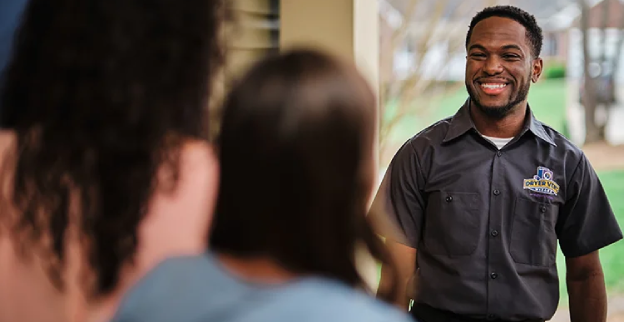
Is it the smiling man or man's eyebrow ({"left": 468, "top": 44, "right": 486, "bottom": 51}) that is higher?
man's eyebrow ({"left": 468, "top": 44, "right": 486, "bottom": 51})

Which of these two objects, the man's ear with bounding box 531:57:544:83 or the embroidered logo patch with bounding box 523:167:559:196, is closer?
the embroidered logo patch with bounding box 523:167:559:196

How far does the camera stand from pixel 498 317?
219 cm

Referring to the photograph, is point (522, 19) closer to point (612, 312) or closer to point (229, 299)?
point (229, 299)

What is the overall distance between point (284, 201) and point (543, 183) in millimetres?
1450

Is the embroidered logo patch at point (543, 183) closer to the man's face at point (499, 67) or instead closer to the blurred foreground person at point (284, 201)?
the man's face at point (499, 67)

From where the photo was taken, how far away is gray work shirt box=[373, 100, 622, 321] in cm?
220

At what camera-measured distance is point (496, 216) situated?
2.23 metres

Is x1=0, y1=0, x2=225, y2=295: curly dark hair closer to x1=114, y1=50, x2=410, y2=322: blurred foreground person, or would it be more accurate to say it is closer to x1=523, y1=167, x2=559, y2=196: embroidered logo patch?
x1=114, y1=50, x2=410, y2=322: blurred foreground person

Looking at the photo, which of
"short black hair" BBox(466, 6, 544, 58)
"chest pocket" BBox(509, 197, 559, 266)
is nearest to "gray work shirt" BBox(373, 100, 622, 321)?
"chest pocket" BBox(509, 197, 559, 266)

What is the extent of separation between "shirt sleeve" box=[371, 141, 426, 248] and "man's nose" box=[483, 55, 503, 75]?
345 millimetres

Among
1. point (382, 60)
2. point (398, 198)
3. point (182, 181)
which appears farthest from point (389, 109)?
point (182, 181)

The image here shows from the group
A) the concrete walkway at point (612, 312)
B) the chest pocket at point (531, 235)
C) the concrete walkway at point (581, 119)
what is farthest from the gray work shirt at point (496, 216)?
the concrete walkway at point (581, 119)

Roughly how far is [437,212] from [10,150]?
140 centimetres

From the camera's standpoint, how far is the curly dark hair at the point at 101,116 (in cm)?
119
